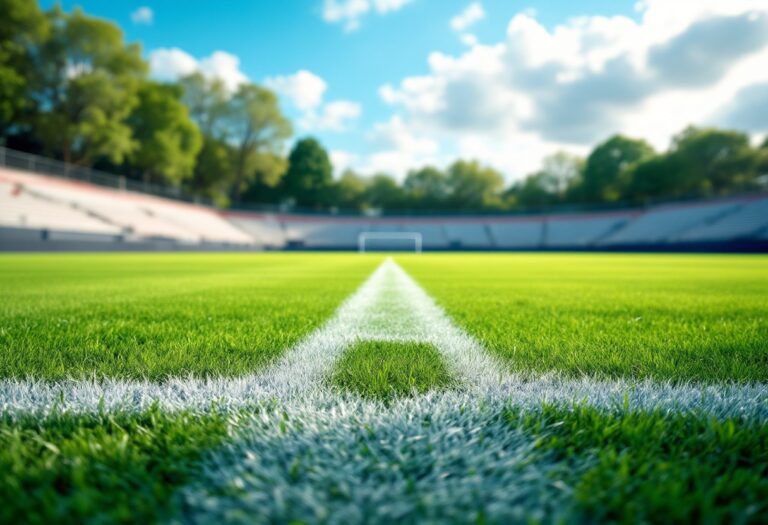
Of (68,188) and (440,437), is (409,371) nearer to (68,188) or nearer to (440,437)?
(440,437)

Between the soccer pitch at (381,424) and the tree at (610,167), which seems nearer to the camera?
the soccer pitch at (381,424)

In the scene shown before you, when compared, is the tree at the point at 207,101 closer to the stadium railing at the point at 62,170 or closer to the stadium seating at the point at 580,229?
the stadium railing at the point at 62,170

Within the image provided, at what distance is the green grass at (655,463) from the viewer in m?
0.60

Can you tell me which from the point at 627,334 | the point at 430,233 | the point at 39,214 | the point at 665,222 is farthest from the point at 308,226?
the point at 627,334

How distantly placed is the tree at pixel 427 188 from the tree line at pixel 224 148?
0.16 m

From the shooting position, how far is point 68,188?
22.2 metres

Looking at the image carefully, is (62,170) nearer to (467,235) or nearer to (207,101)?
(207,101)

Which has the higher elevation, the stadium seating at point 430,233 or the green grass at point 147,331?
the stadium seating at point 430,233

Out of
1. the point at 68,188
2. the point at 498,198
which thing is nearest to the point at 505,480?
the point at 68,188

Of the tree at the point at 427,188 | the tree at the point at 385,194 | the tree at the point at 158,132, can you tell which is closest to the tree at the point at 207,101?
the tree at the point at 158,132

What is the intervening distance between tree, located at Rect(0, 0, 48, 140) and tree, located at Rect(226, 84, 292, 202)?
56.9ft

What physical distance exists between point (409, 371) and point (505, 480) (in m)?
0.64

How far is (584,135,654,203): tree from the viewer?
154 ft

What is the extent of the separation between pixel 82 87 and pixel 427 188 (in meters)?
41.7
